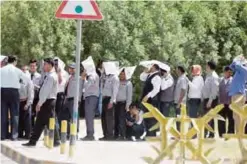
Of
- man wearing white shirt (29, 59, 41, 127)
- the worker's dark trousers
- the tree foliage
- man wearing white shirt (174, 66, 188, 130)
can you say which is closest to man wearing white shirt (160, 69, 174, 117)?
man wearing white shirt (174, 66, 188, 130)

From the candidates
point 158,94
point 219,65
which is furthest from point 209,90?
point 219,65

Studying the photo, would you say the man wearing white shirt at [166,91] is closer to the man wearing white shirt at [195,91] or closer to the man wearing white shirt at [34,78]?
the man wearing white shirt at [195,91]

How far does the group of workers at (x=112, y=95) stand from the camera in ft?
53.3

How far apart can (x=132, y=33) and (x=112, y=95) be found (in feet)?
56.2

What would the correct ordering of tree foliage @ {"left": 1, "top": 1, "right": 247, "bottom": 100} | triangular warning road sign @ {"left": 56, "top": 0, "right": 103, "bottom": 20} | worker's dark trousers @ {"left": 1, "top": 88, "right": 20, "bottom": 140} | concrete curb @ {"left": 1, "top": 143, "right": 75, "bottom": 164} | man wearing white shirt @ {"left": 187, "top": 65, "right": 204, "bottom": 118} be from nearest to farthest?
triangular warning road sign @ {"left": 56, "top": 0, "right": 103, "bottom": 20}
concrete curb @ {"left": 1, "top": 143, "right": 75, "bottom": 164}
worker's dark trousers @ {"left": 1, "top": 88, "right": 20, "bottom": 140}
man wearing white shirt @ {"left": 187, "top": 65, "right": 204, "bottom": 118}
tree foliage @ {"left": 1, "top": 1, "right": 247, "bottom": 100}

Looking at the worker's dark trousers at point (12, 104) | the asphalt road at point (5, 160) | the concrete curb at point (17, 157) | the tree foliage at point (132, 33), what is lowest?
the asphalt road at point (5, 160)

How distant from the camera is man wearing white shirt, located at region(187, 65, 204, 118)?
17.2 metres

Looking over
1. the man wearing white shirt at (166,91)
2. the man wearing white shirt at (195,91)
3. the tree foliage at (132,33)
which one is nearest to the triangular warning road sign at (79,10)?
the man wearing white shirt at (166,91)

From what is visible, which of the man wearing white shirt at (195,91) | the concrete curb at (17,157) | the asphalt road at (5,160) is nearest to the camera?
the concrete curb at (17,157)

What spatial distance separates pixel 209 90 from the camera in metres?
17.0

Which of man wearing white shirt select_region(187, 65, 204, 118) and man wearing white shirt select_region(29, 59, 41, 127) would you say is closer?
man wearing white shirt select_region(29, 59, 41, 127)

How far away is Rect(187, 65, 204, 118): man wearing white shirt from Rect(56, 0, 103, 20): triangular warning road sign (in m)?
5.64

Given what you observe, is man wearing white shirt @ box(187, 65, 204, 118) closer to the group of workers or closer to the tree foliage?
the group of workers

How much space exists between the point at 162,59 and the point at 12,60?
1749 cm
